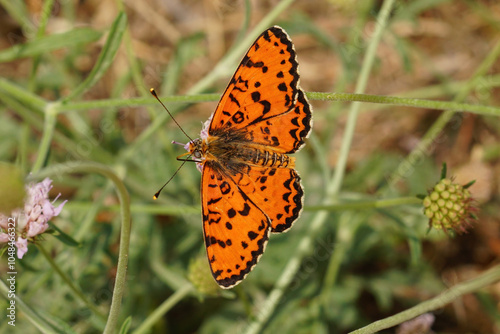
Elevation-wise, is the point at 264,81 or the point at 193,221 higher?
the point at 264,81

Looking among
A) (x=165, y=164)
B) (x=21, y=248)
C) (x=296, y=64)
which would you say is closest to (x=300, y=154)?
(x=165, y=164)

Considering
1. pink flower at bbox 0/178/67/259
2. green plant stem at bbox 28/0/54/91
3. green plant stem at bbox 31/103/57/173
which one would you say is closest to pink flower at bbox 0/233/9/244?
pink flower at bbox 0/178/67/259

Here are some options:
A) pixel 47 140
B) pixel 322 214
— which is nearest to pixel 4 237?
pixel 47 140

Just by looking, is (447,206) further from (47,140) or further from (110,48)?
(47,140)

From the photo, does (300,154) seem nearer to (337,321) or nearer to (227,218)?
(337,321)

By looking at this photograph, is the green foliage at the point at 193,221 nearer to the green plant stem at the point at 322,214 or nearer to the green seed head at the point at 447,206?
the green plant stem at the point at 322,214

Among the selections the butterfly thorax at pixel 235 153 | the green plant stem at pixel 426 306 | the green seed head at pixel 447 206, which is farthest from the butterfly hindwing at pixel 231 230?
the green seed head at pixel 447 206
